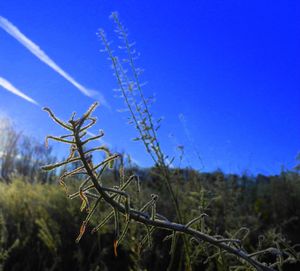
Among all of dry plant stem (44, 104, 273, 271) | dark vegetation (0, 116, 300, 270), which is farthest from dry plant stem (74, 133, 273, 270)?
dark vegetation (0, 116, 300, 270)

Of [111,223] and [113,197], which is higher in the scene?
[111,223]

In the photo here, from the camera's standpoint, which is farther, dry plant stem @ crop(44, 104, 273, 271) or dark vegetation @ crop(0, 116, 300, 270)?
dark vegetation @ crop(0, 116, 300, 270)

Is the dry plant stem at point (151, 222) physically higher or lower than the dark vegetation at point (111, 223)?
lower

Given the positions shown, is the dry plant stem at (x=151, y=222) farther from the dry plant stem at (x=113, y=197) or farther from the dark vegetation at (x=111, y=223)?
the dark vegetation at (x=111, y=223)

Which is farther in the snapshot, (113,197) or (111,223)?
(111,223)

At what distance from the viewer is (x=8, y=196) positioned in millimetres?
5918

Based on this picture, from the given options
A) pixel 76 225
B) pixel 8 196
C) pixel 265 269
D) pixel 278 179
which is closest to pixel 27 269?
pixel 76 225

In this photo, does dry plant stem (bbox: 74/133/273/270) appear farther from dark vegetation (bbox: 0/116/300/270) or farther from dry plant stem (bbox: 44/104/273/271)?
dark vegetation (bbox: 0/116/300/270)

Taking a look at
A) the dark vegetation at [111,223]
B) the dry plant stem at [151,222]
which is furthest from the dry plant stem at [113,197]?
the dark vegetation at [111,223]

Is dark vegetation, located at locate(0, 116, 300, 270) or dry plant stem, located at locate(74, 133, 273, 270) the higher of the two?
dark vegetation, located at locate(0, 116, 300, 270)

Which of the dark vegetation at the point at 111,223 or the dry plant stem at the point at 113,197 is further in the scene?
the dark vegetation at the point at 111,223

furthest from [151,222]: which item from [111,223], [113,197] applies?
[111,223]

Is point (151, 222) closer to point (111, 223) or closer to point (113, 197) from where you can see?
point (113, 197)

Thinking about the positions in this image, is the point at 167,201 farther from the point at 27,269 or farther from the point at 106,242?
the point at 27,269
